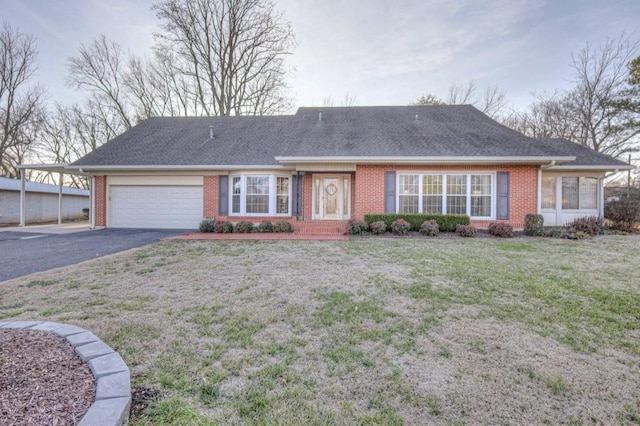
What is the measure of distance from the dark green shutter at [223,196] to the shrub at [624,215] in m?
16.1

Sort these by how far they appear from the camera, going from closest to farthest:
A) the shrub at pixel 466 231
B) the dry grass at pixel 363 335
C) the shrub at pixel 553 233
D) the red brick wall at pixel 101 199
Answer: the dry grass at pixel 363 335 → the shrub at pixel 466 231 → the shrub at pixel 553 233 → the red brick wall at pixel 101 199

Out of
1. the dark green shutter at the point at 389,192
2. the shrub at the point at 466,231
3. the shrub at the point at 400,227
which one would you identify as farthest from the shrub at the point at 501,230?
the dark green shutter at the point at 389,192

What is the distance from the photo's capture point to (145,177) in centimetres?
1305

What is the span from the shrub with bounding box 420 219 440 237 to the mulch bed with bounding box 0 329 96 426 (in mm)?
9648

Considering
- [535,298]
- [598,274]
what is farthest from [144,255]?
[598,274]

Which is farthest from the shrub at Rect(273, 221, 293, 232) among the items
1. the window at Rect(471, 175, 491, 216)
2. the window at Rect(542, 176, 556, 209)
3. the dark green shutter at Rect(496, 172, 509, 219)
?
the window at Rect(542, 176, 556, 209)

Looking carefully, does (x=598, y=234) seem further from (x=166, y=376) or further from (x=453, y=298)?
(x=166, y=376)

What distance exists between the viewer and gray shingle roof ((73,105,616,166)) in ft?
37.9

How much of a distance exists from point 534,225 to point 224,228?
11.3m

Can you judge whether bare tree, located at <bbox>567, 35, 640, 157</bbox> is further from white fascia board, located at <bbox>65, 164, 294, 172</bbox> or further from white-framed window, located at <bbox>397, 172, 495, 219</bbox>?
white fascia board, located at <bbox>65, 164, 294, 172</bbox>

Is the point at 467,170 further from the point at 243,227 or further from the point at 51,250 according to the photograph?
the point at 51,250

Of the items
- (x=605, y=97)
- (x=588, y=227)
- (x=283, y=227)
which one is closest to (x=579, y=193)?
(x=588, y=227)

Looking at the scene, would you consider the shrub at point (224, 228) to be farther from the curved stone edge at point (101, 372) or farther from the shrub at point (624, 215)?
the shrub at point (624, 215)

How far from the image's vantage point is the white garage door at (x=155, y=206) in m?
13.0
